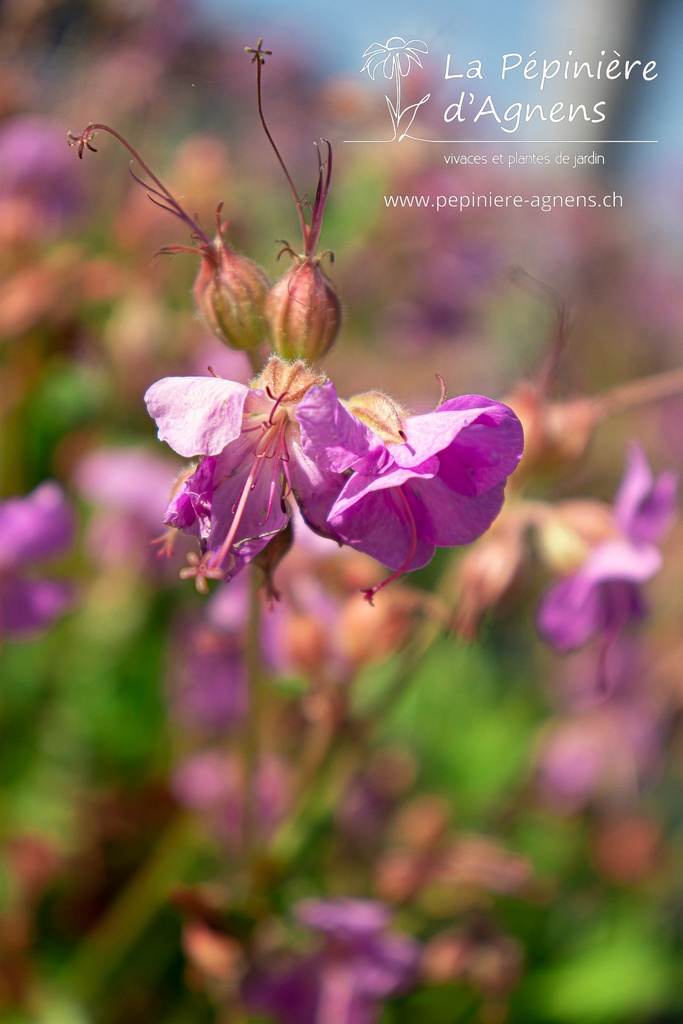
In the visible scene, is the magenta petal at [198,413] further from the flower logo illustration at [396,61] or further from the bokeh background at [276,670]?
the flower logo illustration at [396,61]

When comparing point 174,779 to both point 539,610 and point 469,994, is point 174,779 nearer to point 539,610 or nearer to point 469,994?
point 469,994

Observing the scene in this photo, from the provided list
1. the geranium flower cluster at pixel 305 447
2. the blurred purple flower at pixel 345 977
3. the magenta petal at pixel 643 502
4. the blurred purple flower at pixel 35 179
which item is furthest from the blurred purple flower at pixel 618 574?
the blurred purple flower at pixel 35 179

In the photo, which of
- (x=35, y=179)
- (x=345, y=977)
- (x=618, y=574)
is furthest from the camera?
(x=35, y=179)

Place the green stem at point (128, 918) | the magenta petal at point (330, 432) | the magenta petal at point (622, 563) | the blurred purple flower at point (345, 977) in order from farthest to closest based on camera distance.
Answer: the green stem at point (128, 918), the blurred purple flower at point (345, 977), the magenta petal at point (622, 563), the magenta petal at point (330, 432)

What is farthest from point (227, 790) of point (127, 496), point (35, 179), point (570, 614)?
point (35, 179)

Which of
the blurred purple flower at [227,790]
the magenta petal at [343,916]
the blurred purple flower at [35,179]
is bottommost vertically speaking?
the magenta petal at [343,916]

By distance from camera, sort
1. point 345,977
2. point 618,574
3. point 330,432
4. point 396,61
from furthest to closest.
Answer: point 396,61 < point 345,977 < point 618,574 < point 330,432

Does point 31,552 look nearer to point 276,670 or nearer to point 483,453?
point 276,670
